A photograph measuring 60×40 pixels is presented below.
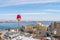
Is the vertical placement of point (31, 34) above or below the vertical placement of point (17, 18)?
below

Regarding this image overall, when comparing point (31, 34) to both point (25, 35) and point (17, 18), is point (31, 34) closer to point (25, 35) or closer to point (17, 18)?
point (25, 35)

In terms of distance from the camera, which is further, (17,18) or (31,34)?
(31,34)

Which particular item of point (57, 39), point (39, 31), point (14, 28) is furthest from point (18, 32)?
point (57, 39)

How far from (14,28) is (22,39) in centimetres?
24

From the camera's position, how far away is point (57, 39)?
355 centimetres

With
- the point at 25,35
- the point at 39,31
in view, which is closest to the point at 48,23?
the point at 39,31

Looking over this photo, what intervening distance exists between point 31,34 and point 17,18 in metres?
0.43

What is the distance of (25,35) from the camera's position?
3.56 metres

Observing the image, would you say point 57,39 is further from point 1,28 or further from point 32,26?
point 1,28

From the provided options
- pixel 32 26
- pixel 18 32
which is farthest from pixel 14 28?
pixel 32 26

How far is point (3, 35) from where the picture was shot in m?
3.54

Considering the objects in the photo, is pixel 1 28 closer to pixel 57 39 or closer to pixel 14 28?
pixel 14 28

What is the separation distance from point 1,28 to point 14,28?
0.23 metres

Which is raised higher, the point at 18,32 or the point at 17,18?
the point at 17,18
